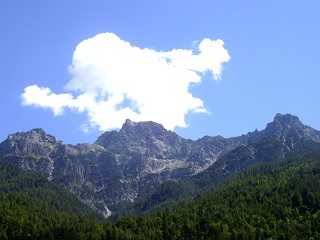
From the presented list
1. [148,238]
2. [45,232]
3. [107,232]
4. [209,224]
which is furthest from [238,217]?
[45,232]

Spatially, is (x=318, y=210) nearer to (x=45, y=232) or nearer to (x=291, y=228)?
(x=291, y=228)

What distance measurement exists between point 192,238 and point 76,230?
5942 centimetres

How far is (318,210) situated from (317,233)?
35765 mm

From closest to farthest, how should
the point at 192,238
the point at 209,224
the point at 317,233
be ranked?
1. the point at 317,233
2. the point at 192,238
3. the point at 209,224

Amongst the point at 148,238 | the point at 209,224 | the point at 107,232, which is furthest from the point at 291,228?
the point at 107,232

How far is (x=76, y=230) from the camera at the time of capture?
7461 inches

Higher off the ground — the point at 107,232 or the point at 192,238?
the point at 107,232

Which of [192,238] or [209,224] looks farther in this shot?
[209,224]

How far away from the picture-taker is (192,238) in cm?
18050

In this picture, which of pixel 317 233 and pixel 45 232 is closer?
pixel 317 233

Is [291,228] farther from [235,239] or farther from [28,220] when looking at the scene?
[28,220]

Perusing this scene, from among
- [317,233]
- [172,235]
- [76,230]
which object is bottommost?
[317,233]

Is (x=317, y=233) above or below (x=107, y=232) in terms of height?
below

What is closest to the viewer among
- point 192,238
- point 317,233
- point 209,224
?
point 317,233
